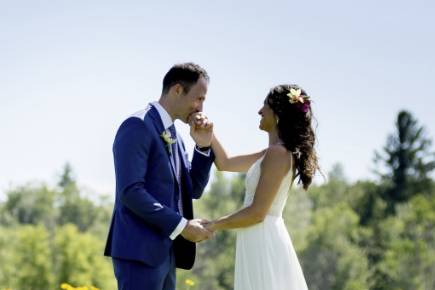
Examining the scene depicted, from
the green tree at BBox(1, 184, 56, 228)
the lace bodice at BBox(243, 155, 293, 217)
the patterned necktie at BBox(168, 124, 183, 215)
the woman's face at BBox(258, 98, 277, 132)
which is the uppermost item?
the woman's face at BBox(258, 98, 277, 132)

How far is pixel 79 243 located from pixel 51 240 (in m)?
4.97

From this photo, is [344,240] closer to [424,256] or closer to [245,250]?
[424,256]

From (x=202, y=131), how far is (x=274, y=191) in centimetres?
75

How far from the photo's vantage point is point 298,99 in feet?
19.4

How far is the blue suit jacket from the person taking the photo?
17.2 feet

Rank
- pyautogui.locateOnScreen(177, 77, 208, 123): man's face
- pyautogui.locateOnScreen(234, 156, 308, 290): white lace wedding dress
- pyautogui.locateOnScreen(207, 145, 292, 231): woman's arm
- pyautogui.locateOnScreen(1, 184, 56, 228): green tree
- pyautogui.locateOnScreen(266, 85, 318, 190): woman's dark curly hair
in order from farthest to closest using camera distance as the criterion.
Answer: pyautogui.locateOnScreen(1, 184, 56, 228): green tree, pyautogui.locateOnScreen(234, 156, 308, 290): white lace wedding dress, pyautogui.locateOnScreen(266, 85, 318, 190): woman's dark curly hair, pyautogui.locateOnScreen(207, 145, 292, 231): woman's arm, pyautogui.locateOnScreen(177, 77, 208, 123): man's face

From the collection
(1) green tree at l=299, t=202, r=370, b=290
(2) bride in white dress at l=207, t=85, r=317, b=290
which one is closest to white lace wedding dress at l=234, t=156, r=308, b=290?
(2) bride in white dress at l=207, t=85, r=317, b=290

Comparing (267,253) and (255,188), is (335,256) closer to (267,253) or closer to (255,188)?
(267,253)

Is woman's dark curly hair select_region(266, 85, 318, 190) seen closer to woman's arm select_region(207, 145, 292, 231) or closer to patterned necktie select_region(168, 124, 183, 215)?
woman's arm select_region(207, 145, 292, 231)

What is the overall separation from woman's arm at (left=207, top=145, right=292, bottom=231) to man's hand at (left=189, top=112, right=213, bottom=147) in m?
Answer: 0.53

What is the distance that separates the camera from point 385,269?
40594mm

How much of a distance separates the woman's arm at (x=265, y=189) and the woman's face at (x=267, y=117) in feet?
0.83

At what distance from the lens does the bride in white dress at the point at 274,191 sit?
577 centimetres

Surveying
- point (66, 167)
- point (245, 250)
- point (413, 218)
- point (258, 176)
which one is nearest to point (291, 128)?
point (258, 176)
